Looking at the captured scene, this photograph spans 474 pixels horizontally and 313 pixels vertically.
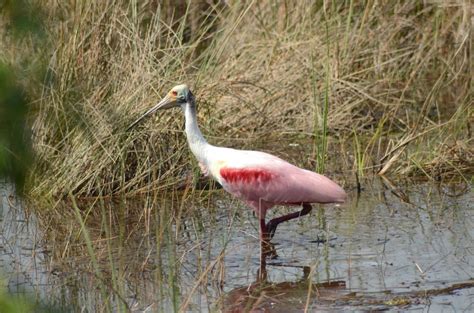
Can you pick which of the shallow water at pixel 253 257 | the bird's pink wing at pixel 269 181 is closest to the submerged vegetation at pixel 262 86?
the shallow water at pixel 253 257

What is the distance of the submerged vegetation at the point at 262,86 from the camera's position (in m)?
8.95

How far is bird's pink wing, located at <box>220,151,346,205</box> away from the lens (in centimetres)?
771

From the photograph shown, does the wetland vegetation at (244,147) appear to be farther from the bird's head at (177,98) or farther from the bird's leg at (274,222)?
the bird's head at (177,98)

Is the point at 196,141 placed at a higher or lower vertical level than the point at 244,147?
lower

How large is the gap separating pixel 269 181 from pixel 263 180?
4cm

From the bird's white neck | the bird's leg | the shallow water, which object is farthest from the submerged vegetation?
the bird's leg

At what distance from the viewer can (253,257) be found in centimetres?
741

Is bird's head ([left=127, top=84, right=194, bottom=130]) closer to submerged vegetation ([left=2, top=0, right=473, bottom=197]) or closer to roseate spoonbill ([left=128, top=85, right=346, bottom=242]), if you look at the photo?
roseate spoonbill ([left=128, top=85, right=346, bottom=242])

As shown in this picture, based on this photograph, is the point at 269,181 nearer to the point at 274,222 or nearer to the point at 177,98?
the point at 274,222

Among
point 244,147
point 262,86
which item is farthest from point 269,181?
point 262,86

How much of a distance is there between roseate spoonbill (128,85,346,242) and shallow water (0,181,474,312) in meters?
0.20

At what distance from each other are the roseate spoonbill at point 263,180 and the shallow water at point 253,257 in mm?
205

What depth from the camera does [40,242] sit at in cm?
780

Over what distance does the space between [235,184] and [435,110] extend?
4202mm
